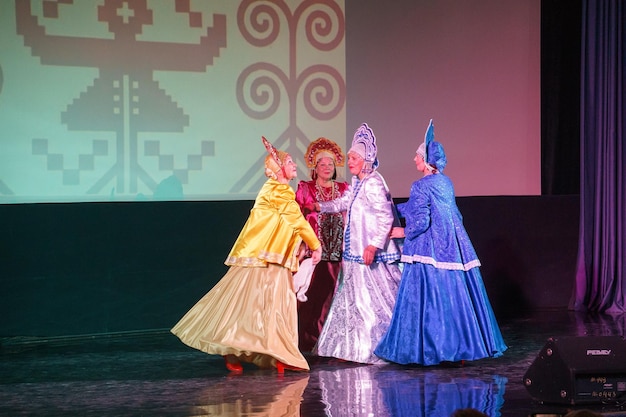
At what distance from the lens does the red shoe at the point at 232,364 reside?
5.59m

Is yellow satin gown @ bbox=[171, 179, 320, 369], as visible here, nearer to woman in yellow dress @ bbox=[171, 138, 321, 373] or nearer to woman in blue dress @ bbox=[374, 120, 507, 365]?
woman in yellow dress @ bbox=[171, 138, 321, 373]

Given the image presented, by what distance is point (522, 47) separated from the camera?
8.52 meters

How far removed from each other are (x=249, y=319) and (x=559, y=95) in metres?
4.44

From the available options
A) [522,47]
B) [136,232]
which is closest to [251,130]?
[136,232]

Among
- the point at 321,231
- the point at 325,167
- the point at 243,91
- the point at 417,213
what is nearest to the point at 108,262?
the point at 243,91

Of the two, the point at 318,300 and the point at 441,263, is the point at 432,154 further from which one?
the point at 318,300

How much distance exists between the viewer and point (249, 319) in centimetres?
536

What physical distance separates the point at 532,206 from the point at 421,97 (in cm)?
133

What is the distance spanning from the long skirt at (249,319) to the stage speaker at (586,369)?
4.92 ft

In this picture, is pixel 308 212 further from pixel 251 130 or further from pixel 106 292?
pixel 106 292

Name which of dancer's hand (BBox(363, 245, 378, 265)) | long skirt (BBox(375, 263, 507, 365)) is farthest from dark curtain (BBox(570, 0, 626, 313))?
dancer's hand (BBox(363, 245, 378, 265))

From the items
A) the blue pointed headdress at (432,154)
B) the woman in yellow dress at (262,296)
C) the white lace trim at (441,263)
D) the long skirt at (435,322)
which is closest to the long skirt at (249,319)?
the woman in yellow dress at (262,296)

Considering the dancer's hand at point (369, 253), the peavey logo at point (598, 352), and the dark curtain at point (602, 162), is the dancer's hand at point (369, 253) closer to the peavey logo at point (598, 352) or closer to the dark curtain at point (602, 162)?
the peavey logo at point (598, 352)

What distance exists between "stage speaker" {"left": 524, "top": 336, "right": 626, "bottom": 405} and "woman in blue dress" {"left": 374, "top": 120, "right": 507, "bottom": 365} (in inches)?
40.4
